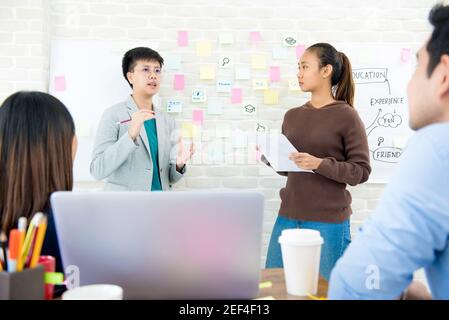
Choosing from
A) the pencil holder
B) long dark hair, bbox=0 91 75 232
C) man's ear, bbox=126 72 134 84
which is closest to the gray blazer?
man's ear, bbox=126 72 134 84

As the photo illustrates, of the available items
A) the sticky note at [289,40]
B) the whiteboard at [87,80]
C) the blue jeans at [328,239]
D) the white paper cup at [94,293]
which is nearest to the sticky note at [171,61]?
the whiteboard at [87,80]

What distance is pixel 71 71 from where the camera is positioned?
3.08 metres

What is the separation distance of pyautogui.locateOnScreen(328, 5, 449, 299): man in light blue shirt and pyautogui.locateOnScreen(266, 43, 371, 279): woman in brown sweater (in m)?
1.44

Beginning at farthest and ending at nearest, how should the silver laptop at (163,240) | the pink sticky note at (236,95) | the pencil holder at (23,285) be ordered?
the pink sticky note at (236,95), the silver laptop at (163,240), the pencil holder at (23,285)

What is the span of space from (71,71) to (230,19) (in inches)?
41.6

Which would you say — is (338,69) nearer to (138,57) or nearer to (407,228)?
(138,57)

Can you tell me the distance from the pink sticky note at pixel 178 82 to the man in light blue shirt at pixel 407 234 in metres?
2.30

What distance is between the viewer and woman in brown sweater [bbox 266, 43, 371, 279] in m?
2.44

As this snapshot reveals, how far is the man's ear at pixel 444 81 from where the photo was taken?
1051 mm

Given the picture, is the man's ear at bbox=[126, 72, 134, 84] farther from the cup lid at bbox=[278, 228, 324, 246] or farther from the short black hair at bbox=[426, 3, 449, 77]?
the short black hair at bbox=[426, 3, 449, 77]

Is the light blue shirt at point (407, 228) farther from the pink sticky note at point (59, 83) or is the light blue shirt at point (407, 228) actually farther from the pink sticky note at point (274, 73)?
the pink sticky note at point (59, 83)

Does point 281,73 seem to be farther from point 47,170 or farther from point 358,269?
point 358,269

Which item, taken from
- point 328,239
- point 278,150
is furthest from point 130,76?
point 328,239

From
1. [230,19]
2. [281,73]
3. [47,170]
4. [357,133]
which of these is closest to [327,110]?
[357,133]
